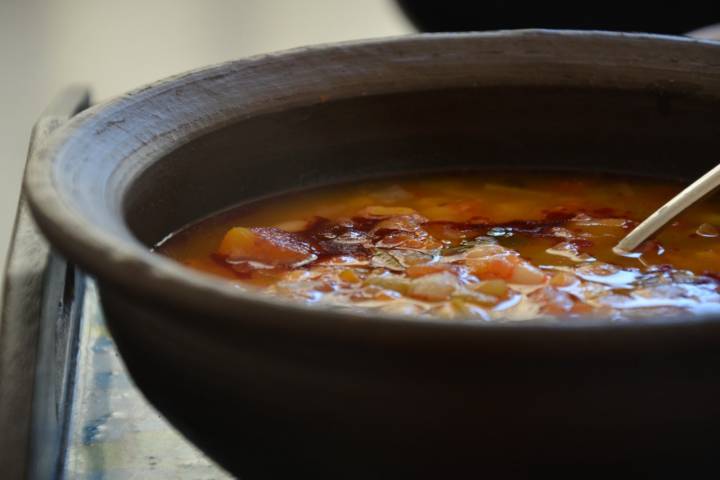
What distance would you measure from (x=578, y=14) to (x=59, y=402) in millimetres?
1970

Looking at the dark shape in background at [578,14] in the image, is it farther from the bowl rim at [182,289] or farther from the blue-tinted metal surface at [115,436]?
the bowl rim at [182,289]

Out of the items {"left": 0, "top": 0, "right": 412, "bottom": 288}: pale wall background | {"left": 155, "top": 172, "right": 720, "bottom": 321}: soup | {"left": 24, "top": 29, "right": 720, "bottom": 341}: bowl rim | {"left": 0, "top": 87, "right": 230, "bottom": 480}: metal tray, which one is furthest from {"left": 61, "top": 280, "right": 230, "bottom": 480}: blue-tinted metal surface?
{"left": 0, "top": 0, "right": 412, "bottom": 288}: pale wall background

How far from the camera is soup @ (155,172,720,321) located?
1.28 metres

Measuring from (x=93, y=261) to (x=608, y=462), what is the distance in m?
0.44

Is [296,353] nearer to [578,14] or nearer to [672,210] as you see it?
[672,210]

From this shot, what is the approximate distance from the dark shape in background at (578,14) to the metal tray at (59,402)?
1688 mm

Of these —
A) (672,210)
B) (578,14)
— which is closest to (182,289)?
(672,210)

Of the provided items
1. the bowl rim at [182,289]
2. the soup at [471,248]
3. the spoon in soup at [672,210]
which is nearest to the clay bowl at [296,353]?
the bowl rim at [182,289]

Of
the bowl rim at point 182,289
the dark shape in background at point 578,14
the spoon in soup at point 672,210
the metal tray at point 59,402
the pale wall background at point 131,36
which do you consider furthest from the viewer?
the pale wall background at point 131,36

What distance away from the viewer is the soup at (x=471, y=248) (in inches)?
50.3

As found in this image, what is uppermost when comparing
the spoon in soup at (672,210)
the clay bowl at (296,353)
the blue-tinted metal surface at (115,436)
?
the spoon in soup at (672,210)

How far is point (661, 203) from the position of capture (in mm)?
1708

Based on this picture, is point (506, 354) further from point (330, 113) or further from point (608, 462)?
point (330, 113)

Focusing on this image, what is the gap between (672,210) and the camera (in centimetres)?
154
